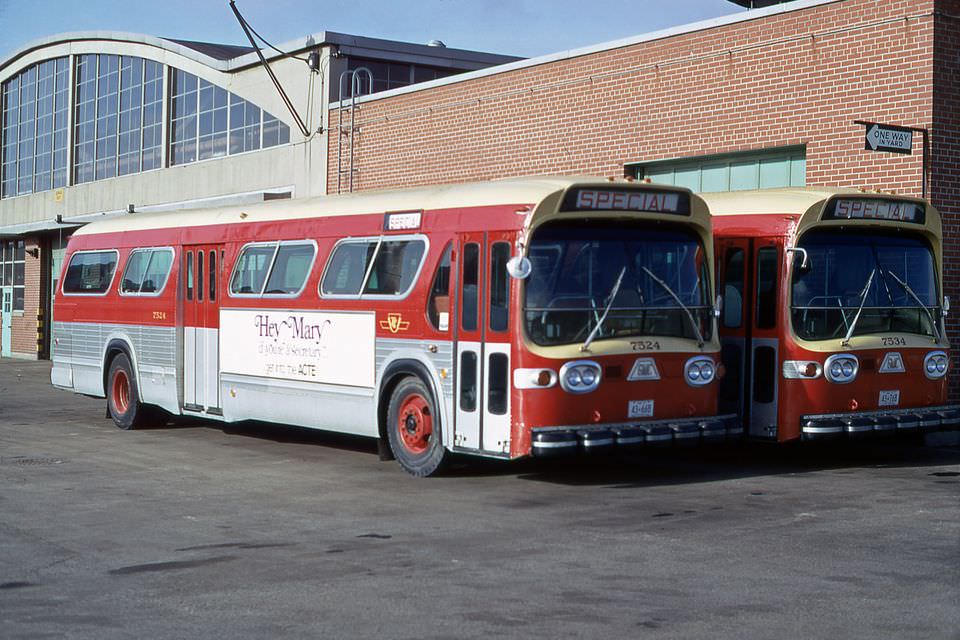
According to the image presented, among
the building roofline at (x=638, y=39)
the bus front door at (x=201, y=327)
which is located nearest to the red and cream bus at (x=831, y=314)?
the building roofline at (x=638, y=39)

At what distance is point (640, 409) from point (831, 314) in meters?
2.41

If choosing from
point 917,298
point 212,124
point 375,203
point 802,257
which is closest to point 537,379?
point 802,257

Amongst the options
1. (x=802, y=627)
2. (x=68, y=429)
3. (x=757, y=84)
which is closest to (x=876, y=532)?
(x=802, y=627)

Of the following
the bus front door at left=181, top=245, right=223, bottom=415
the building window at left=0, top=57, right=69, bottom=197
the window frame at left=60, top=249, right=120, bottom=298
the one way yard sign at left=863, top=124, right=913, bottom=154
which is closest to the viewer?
the one way yard sign at left=863, top=124, right=913, bottom=154

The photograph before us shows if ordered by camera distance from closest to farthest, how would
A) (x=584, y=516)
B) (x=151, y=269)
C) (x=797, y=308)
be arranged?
(x=584, y=516) → (x=797, y=308) → (x=151, y=269)

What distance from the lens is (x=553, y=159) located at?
71.6 feet

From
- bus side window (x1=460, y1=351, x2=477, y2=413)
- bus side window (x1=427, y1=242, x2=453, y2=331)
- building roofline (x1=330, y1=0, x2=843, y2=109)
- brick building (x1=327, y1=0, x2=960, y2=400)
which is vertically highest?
building roofline (x1=330, y1=0, x2=843, y2=109)

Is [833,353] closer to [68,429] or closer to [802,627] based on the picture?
[802,627]

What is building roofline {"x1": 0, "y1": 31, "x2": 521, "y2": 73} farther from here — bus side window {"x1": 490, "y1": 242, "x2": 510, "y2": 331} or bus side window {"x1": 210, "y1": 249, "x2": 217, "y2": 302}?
bus side window {"x1": 490, "y1": 242, "x2": 510, "y2": 331}

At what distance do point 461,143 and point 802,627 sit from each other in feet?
58.5

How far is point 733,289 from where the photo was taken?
13422 mm

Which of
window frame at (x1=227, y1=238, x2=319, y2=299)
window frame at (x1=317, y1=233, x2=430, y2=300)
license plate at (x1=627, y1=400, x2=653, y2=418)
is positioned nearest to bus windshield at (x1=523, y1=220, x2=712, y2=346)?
license plate at (x1=627, y1=400, x2=653, y2=418)

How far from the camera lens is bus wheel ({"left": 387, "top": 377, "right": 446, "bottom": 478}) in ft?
41.0

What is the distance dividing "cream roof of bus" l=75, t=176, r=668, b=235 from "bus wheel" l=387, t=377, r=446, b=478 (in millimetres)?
1805
